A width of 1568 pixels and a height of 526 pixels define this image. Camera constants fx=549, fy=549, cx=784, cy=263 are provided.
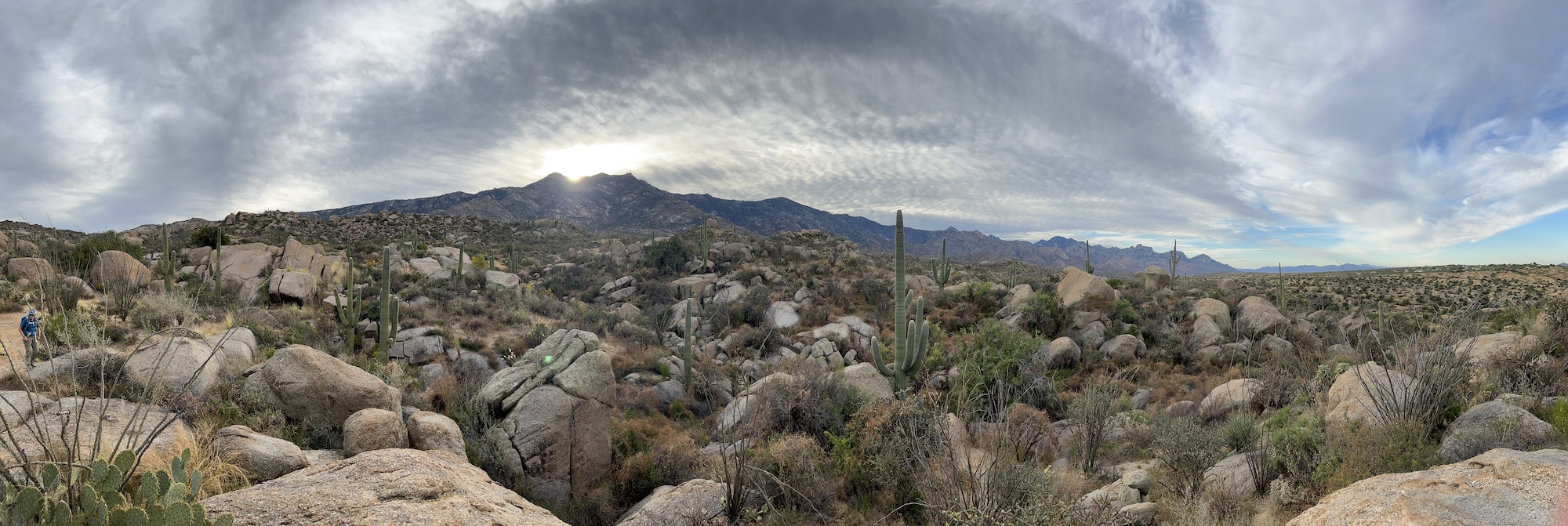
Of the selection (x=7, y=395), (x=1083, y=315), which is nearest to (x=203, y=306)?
(x=7, y=395)

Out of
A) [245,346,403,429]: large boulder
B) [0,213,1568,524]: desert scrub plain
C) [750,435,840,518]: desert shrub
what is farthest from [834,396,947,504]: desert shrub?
[245,346,403,429]: large boulder

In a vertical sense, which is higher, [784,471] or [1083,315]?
[1083,315]

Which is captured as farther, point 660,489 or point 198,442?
point 660,489

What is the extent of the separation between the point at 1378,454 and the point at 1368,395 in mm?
1914

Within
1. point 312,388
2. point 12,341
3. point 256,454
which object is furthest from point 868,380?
point 12,341

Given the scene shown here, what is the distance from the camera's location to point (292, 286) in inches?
703

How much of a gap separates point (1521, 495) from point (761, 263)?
26430 millimetres

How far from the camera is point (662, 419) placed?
12.0 metres

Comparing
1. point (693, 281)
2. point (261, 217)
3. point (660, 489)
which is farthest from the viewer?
point (261, 217)

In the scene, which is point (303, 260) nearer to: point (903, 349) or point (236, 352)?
point (236, 352)

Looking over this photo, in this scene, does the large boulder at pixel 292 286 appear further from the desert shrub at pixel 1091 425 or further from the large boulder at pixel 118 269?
the desert shrub at pixel 1091 425

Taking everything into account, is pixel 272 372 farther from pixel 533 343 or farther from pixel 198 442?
pixel 533 343

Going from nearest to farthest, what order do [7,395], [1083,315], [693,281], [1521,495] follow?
[1521,495], [7,395], [1083,315], [693,281]

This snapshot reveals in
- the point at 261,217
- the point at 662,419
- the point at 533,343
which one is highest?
the point at 261,217
